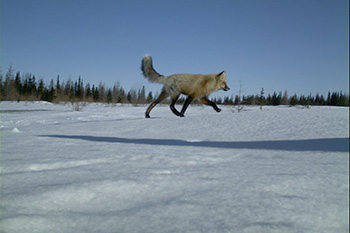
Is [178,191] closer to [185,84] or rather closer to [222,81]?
[185,84]

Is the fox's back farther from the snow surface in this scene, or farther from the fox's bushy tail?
the snow surface

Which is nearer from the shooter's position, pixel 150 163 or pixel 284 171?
pixel 284 171

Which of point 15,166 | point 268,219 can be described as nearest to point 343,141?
point 268,219

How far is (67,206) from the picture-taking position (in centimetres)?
88

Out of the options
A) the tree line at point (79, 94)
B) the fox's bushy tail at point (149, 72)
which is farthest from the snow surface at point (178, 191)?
the tree line at point (79, 94)

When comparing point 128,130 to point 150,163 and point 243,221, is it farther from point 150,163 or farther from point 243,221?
point 243,221

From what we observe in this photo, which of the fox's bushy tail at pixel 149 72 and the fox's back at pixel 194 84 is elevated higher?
the fox's bushy tail at pixel 149 72

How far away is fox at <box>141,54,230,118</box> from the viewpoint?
564cm

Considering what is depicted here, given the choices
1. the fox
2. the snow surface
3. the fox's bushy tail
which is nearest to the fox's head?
the fox

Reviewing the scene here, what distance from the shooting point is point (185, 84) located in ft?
18.6

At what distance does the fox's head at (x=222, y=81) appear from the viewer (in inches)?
228

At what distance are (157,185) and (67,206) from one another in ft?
1.32

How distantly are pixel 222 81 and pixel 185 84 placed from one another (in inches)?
41.8

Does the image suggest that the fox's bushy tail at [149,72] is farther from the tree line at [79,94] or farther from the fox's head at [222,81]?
the tree line at [79,94]
